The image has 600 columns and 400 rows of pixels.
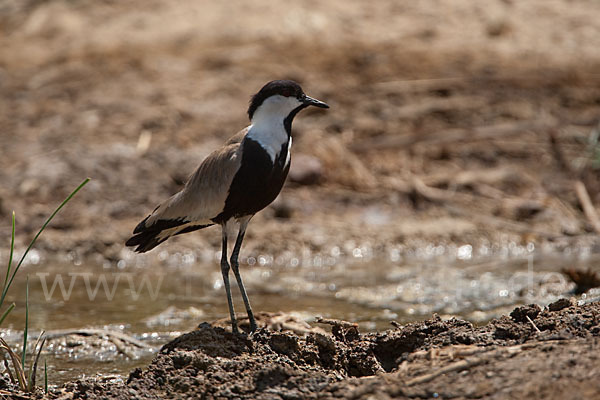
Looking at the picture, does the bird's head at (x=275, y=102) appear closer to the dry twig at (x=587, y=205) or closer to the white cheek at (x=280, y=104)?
the white cheek at (x=280, y=104)

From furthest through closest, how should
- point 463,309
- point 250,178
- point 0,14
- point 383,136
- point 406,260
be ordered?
point 0,14 → point 383,136 → point 406,260 → point 463,309 → point 250,178

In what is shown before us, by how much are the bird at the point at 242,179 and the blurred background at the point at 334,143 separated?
0.90 m

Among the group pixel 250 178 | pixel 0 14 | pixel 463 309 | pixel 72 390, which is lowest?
pixel 463 309

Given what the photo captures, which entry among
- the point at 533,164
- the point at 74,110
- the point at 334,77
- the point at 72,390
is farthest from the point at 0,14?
the point at 72,390

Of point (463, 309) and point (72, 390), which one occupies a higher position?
point (72, 390)

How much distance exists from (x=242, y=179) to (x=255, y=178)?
0.07m

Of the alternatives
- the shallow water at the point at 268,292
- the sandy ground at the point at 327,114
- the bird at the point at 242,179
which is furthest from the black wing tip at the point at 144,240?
the sandy ground at the point at 327,114

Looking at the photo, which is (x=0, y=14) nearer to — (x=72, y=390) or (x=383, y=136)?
(x=383, y=136)

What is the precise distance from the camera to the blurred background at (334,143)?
7.02 metres

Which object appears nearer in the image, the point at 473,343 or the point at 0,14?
the point at 473,343

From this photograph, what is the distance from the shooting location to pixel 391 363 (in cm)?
420

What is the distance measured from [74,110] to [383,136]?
353 centimetres

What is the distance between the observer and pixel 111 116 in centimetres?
995

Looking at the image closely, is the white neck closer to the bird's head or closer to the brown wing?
the bird's head
